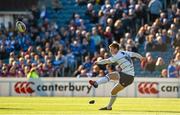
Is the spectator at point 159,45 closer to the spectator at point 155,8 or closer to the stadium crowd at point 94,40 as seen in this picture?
the stadium crowd at point 94,40

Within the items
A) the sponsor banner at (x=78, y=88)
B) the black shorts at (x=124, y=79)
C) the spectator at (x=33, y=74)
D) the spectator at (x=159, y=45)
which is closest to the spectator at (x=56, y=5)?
the spectator at (x=33, y=74)

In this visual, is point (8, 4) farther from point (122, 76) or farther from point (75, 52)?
point (122, 76)

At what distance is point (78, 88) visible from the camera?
3766cm

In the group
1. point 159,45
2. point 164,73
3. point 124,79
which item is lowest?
point 164,73

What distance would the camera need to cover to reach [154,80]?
119ft

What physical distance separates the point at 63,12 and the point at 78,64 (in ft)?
19.7

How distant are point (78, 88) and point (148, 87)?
3573 mm

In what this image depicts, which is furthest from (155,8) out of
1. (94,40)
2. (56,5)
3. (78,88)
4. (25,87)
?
(25,87)

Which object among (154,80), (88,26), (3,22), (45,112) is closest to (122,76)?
(45,112)

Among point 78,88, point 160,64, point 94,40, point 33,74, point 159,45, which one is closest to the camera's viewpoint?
point 160,64

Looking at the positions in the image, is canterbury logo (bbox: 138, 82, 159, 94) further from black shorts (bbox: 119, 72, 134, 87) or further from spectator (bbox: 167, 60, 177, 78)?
black shorts (bbox: 119, 72, 134, 87)

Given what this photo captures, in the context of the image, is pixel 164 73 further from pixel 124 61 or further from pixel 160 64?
pixel 124 61

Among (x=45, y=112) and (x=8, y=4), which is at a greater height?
(x=8, y=4)

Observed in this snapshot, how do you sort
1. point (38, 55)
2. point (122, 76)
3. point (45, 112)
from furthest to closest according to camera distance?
point (38, 55)
point (122, 76)
point (45, 112)
